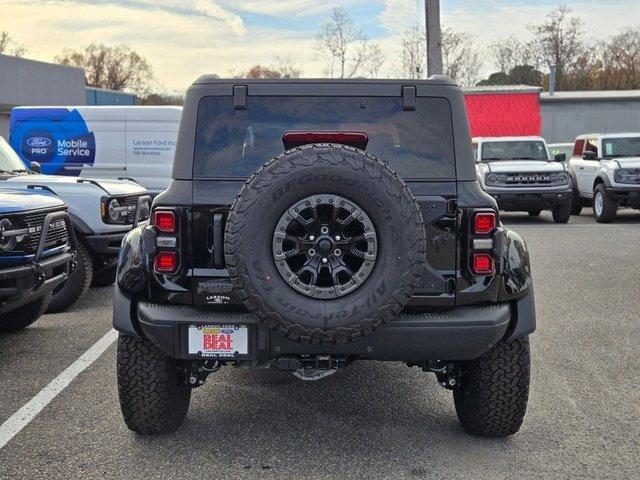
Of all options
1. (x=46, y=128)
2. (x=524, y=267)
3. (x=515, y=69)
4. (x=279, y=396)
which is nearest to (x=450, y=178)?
(x=524, y=267)

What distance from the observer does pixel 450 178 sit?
12.5 ft

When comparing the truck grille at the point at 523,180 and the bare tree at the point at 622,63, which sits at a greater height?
the bare tree at the point at 622,63

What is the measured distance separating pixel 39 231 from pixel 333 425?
295cm

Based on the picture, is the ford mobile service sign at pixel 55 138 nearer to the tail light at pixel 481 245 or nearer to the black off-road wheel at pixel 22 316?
the black off-road wheel at pixel 22 316

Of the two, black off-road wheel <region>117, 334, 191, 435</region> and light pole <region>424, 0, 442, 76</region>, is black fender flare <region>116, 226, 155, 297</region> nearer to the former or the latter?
black off-road wheel <region>117, 334, 191, 435</region>

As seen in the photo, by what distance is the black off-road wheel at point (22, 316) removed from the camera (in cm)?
663

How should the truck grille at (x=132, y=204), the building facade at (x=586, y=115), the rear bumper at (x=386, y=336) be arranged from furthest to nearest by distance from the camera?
the building facade at (x=586, y=115), the truck grille at (x=132, y=204), the rear bumper at (x=386, y=336)

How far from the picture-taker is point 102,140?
12281mm

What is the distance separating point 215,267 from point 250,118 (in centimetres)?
80

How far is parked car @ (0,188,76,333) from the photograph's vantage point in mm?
5480

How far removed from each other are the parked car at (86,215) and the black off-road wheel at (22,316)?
0.81 m

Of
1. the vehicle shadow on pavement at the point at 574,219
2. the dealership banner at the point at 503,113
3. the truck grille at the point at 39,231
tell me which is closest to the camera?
the truck grille at the point at 39,231

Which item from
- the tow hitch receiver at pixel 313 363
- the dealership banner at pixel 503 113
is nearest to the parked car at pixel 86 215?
the tow hitch receiver at pixel 313 363

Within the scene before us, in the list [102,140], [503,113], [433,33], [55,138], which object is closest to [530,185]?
[433,33]
